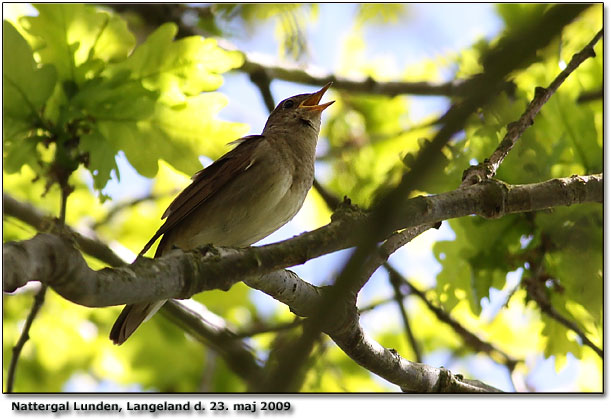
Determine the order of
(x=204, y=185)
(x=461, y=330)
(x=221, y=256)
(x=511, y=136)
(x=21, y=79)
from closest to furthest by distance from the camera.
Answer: (x=221, y=256)
(x=511, y=136)
(x=21, y=79)
(x=204, y=185)
(x=461, y=330)

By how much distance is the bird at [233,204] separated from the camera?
4.25 m

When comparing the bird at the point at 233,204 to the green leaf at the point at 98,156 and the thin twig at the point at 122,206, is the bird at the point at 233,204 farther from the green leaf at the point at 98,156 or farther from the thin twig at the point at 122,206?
the thin twig at the point at 122,206

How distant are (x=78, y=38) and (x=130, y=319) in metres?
1.70

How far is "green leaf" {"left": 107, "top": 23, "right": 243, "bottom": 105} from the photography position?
404 cm

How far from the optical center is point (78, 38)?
4.07 metres

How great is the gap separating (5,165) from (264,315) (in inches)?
126

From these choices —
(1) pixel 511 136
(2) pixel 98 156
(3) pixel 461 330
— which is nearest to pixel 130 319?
(2) pixel 98 156

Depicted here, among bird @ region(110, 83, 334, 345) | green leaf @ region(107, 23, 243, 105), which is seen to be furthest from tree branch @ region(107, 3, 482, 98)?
green leaf @ region(107, 23, 243, 105)

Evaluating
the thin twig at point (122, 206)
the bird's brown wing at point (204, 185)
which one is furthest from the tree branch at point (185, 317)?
the thin twig at point (122, 206)

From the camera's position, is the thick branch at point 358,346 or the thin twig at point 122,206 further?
the thin twig at point 122,206

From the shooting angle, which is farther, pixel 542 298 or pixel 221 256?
pixel 542 298

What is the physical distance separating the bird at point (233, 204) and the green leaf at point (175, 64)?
20.3 inches

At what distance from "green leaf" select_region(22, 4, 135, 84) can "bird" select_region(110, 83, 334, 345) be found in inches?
34.3

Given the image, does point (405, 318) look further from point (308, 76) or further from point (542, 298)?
point (308, 76)
